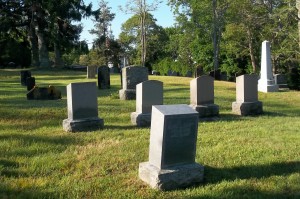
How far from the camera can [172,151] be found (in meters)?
4.86

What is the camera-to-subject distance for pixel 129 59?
222 feet

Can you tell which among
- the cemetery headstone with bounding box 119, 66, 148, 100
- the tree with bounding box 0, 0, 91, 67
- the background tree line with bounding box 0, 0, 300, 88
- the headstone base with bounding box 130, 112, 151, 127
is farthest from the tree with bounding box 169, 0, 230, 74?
the headstone base with bounding box 130, 112, 151, 127

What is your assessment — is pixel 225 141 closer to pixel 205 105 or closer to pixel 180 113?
pixel 180 113

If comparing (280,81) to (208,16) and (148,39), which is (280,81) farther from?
(148,39)

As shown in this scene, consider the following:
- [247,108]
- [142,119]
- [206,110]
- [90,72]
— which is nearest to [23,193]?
[142,119]

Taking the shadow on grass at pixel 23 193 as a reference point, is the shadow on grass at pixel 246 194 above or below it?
below

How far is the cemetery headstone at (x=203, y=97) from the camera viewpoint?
10016 mm

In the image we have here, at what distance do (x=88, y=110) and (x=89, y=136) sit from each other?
1031 mm

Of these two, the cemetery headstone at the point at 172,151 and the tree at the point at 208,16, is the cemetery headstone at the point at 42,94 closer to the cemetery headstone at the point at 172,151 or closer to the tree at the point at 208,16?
the cemetery headstone at the point at 172,151

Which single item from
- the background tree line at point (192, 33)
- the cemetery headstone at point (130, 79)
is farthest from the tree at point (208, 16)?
the cemetery headstone at point (130, 79)

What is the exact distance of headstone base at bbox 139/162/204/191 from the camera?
4.66 m

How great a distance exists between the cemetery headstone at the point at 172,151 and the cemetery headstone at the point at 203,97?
16.5ft

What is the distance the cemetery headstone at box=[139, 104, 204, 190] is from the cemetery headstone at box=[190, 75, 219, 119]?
5038 mm

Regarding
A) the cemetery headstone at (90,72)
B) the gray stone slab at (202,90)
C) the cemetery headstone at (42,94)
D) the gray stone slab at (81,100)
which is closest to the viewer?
the gray stone slab at (81,100)
